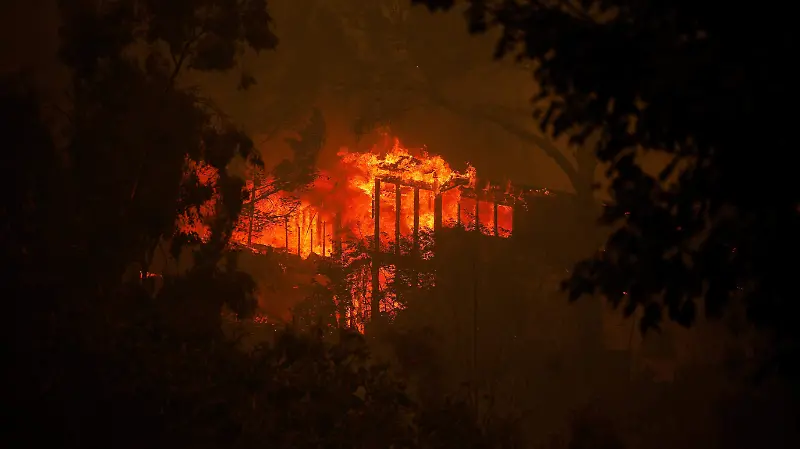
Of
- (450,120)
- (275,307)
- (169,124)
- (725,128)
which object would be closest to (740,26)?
(725,128)

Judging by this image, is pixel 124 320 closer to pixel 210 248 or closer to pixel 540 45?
pixel 210 248

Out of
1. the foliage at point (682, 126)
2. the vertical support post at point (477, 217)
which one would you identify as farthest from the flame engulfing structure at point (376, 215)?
the foliage at point (682, 126)

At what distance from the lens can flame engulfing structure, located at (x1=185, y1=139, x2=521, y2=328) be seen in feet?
82.2

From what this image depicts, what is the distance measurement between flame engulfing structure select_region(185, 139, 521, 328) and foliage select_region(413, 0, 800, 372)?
1433 centimetres

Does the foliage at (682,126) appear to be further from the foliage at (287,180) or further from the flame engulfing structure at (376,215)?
the foliage at (287,180)

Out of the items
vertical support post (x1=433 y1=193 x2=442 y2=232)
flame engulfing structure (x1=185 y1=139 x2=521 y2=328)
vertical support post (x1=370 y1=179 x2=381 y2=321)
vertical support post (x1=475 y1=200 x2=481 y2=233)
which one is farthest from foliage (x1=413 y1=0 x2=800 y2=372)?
vertical support post (x1=370 y1=179 x2=381 y2=321)

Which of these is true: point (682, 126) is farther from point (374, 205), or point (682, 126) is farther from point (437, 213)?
point (374, 205)

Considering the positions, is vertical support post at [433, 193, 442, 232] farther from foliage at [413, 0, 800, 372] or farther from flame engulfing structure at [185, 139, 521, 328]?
foliage at [413, 0, 800, 372]

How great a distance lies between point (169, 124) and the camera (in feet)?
27.9

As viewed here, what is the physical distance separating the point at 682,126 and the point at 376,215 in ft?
81.4

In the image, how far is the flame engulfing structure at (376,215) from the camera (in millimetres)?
25041

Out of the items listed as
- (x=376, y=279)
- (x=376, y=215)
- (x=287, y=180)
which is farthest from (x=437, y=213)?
(x=287, y=180)

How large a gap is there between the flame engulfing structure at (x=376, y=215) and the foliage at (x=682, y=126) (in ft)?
47.0

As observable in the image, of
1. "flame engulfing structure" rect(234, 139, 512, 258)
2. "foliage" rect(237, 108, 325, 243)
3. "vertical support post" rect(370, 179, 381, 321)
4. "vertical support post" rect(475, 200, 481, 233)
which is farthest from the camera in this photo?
"foliage" rect(237, 108, 325, 243)
